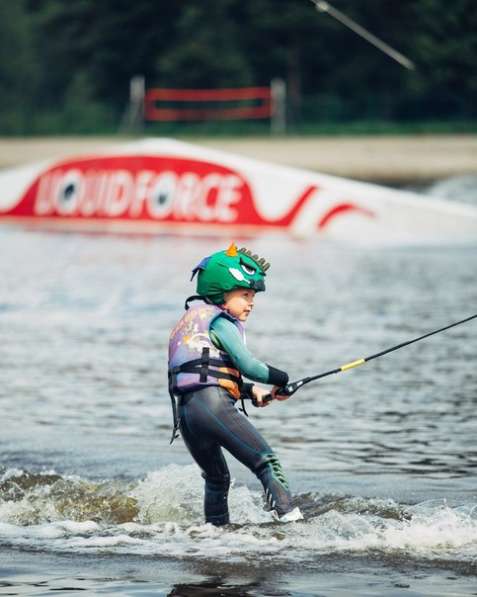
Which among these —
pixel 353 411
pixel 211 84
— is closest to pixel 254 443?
pixel 353 411

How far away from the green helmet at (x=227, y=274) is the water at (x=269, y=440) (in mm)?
1120

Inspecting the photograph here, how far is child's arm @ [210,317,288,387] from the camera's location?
8.29m

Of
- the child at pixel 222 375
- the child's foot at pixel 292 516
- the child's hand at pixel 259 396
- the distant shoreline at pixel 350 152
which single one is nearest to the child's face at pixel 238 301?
the child at pixel 222 375

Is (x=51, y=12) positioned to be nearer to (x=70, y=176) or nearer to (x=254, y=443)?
(x=70, y=176)

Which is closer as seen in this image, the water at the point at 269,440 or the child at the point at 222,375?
the water at the point at 269,440

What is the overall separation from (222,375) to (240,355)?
184 millimetres

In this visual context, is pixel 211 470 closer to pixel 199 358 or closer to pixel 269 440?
pixel 199 358

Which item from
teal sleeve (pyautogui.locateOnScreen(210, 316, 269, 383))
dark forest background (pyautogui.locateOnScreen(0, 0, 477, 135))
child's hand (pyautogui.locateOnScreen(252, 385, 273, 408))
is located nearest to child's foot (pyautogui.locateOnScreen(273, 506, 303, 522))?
child's hand (pyautogui.locateOnScreen(252, 385, 273, 408))

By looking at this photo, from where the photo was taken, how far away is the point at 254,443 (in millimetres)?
8414

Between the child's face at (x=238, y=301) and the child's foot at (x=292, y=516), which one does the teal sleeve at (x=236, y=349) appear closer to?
the child's face at (x=238, y=301)

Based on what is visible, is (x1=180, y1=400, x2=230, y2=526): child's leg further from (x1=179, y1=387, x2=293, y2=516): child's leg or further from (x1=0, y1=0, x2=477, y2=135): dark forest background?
(x1=0, y1=0, x2=477, y2=135): dark forest background

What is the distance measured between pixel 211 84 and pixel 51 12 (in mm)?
13105

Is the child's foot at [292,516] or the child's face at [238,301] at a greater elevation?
the child's face at [238,301]

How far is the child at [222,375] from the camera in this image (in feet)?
27.5
